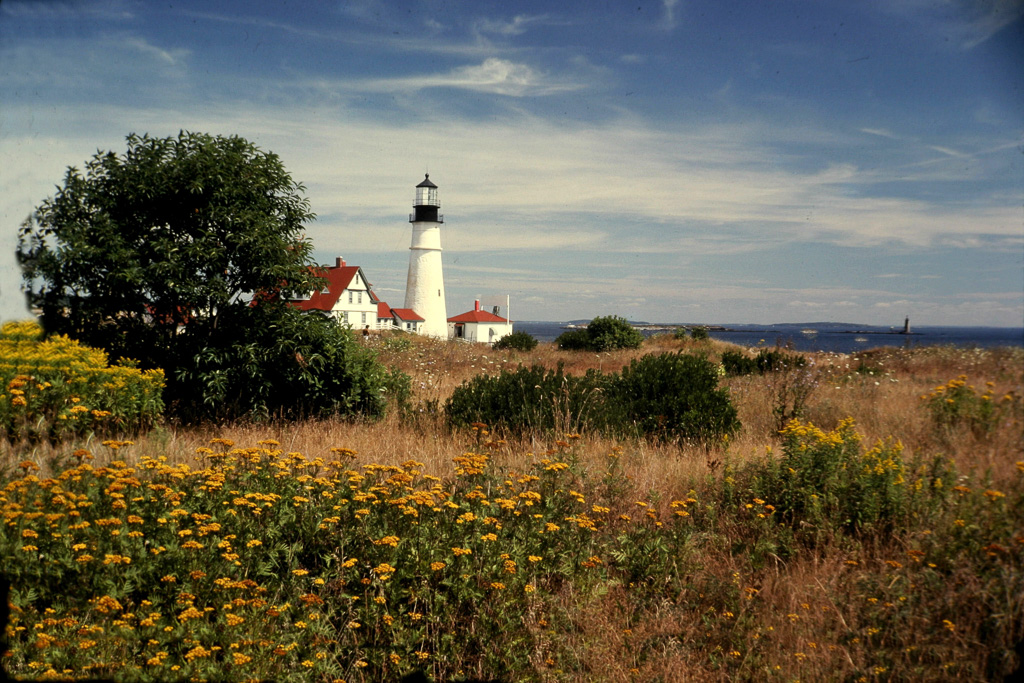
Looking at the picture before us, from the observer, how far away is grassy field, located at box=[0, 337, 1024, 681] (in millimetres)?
3479

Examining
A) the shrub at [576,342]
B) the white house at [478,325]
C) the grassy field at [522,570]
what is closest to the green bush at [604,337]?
the shrub at [576,342]

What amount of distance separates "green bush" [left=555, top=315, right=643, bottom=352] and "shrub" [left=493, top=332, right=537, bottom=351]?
1606 millimetres

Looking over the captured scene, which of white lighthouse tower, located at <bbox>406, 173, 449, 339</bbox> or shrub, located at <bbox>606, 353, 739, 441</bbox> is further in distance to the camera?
white lighthouse tower, located at <bbox>406, 173, 449, 339</bbox>

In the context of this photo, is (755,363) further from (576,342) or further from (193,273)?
(193,273)

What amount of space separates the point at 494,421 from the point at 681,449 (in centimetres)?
240

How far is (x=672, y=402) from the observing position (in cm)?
909

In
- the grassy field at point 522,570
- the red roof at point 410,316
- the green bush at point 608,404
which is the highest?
the red roof at point 410,316

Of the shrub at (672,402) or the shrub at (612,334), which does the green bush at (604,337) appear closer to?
the shrub at (612,334)

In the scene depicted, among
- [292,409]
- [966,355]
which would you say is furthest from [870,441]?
[292,409]

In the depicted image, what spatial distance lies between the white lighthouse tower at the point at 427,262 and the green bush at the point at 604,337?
13.1 meters

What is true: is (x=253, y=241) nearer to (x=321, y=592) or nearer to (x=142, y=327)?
(x=142, y=327)

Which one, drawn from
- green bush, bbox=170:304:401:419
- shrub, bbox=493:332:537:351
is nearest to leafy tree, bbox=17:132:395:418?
green bush, bbox=170:304:401:419

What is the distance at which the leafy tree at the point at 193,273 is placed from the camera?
8883 millimetres

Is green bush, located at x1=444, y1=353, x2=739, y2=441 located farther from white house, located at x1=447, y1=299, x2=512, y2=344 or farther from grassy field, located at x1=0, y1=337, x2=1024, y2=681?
white house, located at x1=447, y1=299, x2=512, y2=344
